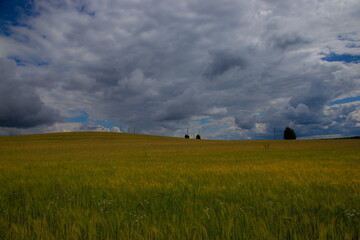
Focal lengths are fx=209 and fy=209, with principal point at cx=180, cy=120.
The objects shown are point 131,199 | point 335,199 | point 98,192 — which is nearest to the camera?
point 335,199

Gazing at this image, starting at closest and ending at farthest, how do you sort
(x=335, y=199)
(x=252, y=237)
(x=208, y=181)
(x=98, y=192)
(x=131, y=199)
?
1. (x=252, y=237)
2. (x=335, y=199)
3. (x=131, y=199)
4. (x=98, y=192)
5. (x=208, y=181)

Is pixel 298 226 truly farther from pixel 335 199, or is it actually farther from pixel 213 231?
pixel 335 199

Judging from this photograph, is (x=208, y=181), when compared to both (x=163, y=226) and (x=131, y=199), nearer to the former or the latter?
(x=131, y=199)

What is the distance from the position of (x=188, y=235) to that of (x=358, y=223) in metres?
2.64

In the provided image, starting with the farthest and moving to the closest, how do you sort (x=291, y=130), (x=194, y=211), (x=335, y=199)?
(x=291, y=130)
(x=335, y=199)
(x=194, y=211)

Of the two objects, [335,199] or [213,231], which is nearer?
[213,231]

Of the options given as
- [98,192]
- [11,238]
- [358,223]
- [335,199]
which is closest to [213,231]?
[358,223]

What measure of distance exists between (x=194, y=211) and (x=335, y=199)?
310cm

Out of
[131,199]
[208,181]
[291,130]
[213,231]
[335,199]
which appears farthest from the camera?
[291,130]

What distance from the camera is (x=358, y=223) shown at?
3.20 meters

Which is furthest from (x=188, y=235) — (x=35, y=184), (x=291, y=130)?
(x=291, y=130)

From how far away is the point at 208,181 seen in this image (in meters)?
6.84

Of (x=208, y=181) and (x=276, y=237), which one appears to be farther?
(x=208, y=181)

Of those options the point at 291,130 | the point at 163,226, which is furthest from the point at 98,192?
the point at 291,130
